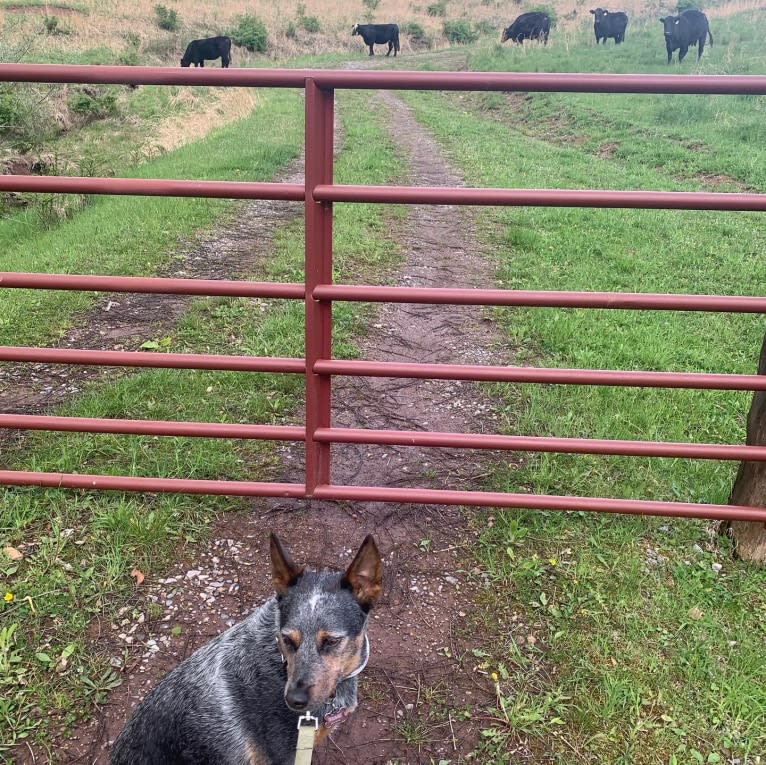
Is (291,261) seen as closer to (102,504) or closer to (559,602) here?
(102,504)

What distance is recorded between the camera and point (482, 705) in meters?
2.49

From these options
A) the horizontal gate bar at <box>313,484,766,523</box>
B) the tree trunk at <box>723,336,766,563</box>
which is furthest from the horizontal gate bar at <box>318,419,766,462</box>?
the horizontal gate bar at <box>313,484,766,523</box>

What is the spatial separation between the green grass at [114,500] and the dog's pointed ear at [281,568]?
96 cm

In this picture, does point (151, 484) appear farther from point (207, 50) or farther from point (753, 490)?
point (207, 50)

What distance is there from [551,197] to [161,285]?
1.71m

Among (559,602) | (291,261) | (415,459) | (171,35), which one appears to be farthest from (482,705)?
(171,35)

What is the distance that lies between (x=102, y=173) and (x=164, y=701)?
33.4 ft

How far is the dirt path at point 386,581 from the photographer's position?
7.89ft

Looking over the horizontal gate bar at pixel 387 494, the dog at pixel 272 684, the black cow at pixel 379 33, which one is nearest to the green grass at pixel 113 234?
the horizontal gate bar at pixel 387 494

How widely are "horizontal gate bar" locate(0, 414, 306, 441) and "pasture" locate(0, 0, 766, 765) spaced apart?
0.41m

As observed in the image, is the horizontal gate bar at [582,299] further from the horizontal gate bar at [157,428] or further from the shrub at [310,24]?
the shrub at [310,24]

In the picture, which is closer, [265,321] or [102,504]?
[102,504]

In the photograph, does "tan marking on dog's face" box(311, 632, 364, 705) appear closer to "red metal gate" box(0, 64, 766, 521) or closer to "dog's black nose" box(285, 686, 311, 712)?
"dog's black nose" box(285, 686, 311, 712)

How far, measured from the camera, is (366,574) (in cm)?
214
